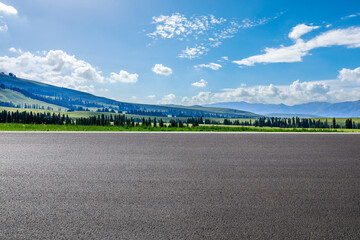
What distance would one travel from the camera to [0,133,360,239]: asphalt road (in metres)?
3.26

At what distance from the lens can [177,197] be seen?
14.2 feet

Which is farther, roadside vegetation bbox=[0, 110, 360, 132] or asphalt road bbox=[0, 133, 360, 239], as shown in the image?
roadside vegetation bbox=[0, 110, 360, 132]

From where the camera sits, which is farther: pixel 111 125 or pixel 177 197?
pixel 111 125

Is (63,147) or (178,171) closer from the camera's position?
(178,171)

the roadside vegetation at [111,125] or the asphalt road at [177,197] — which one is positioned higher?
the roadside vegetation at [111,125]

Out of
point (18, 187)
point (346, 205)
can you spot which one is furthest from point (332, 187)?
point (18, 187)

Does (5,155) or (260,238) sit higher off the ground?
(5,155)

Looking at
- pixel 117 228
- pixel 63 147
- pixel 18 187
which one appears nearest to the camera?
pixel 117 228

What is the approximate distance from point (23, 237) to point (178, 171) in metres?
3.67

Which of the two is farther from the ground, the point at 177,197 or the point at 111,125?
the point at 111,125

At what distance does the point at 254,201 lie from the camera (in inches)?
164

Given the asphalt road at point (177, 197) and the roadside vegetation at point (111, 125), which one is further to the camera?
the roadside vegetation at point (111, 125)

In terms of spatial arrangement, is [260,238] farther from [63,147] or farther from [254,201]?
[63,147]

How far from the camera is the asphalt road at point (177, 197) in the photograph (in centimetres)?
326
